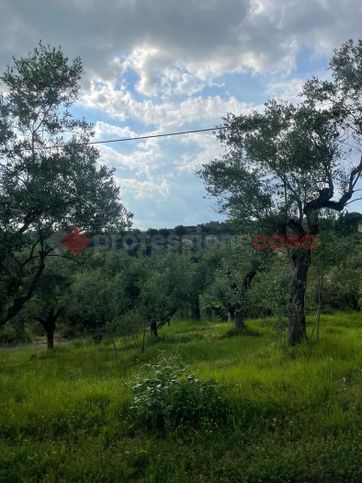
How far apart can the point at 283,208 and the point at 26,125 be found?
7142mm

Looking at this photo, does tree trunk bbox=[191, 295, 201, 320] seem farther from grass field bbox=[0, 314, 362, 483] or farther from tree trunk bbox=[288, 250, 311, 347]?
grass field bbox=[0, 314, 362, 483]

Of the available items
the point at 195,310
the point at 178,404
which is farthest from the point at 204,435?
the point at 195,310

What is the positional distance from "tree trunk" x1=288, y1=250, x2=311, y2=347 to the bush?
617cm

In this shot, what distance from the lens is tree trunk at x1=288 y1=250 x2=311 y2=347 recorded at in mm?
12180

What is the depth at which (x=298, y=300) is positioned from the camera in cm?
1247

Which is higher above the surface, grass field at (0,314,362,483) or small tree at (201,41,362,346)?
small tree at (201,41,362,346)

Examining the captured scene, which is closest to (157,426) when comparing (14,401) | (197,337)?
(14,401)

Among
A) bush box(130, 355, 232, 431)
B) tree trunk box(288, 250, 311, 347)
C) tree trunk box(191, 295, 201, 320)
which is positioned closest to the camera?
bush box(130, 355, 232, 431)

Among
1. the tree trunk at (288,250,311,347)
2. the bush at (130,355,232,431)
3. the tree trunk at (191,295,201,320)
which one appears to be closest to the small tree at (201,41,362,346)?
the tree trunk at (288,250,311,347)

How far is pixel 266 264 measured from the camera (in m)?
15.7

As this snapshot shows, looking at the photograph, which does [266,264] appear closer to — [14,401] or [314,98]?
[314,98]

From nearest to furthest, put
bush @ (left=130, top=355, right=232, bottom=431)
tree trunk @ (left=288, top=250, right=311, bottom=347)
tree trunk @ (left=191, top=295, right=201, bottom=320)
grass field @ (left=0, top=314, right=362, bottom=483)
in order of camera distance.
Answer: grass field @ (left=0, top=314, right=362, bottom=483)
bush @ (left=130, top=355, right=232, bottom=431)
tree trunk @ (left=288, top=250, right=311, bottom=347)
tree trunk @ (left=191, top=295, right=201, bottom=320)

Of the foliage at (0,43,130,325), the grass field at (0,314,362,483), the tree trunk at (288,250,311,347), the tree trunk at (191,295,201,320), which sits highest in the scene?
the foliage at (0,43,130,325)

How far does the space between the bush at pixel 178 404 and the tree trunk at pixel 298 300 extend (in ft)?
20.2
